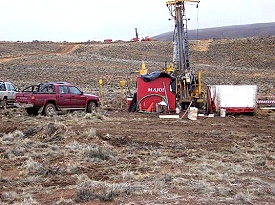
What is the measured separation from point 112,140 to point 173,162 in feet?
12.0

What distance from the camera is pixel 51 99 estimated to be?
72.0ft

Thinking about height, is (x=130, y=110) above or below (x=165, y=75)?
below

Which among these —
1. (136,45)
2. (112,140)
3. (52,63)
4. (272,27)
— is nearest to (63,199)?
(112,140)

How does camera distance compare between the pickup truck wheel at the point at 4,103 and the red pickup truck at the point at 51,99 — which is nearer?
the red pickup truck at the point at 51,99

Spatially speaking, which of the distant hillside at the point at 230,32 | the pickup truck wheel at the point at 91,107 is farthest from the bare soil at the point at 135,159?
the distant hillside at the point at 230,32

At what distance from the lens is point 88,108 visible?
→ 23953mm

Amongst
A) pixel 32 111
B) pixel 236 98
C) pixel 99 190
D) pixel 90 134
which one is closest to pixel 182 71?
pixel 236 98

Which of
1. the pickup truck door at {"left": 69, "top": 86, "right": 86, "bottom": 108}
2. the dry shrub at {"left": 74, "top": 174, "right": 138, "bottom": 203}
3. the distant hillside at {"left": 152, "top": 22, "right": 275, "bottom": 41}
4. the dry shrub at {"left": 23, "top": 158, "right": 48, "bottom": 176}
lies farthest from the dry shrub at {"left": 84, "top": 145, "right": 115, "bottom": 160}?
the distant hillside at {"left": 152, "top": 22, "right": 275, "bottom": 41}

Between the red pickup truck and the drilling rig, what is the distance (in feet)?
14.7

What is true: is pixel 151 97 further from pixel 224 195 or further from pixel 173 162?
pixel 224 195

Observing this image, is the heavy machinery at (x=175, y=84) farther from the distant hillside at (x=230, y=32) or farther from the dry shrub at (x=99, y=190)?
the distant hillside at (x=230, y=32)

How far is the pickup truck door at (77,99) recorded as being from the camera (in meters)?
→ 23.1

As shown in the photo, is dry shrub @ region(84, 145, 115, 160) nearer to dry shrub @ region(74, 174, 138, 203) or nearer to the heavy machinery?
dry shrub @ region(74, 174, 138, 203)

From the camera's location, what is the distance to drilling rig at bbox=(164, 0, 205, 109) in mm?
24609
